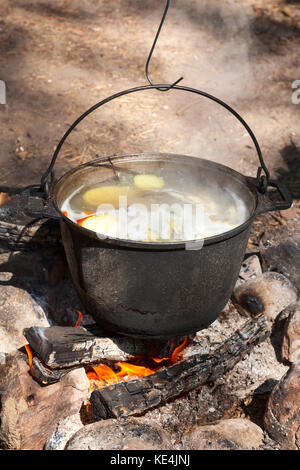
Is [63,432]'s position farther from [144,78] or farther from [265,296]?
[144,78]

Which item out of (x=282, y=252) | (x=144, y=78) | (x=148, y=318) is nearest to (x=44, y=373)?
(x=148, y=318)

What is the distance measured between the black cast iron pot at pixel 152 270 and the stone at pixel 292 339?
1.74 feet

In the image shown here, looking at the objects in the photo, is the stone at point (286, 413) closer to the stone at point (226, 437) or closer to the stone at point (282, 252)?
the stone at point (226, 437)

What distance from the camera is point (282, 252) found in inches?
136

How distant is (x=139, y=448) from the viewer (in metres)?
2.01

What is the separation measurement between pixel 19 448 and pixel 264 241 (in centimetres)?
223

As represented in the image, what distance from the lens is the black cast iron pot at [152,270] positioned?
2.17m

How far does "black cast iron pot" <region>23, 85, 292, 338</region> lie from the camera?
217 centimetres

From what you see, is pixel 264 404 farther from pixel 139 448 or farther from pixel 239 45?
pixel 239 45

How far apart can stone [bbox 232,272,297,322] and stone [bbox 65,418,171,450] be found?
1.20 metres

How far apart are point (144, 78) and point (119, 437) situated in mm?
4910

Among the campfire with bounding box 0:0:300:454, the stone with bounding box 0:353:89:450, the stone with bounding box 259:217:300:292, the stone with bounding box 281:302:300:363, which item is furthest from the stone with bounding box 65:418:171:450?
the stone with bounding box 259:217:300:292

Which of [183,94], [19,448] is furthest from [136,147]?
[19,448]

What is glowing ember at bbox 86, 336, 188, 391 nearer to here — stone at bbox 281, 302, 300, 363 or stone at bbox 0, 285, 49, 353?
stone at bbox 0, 285, 49, 353
